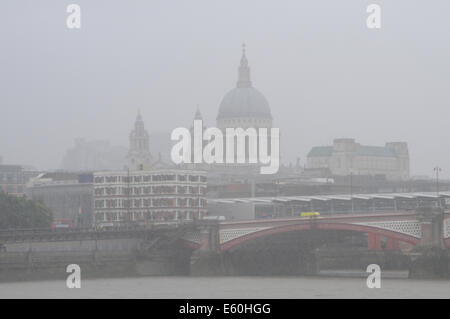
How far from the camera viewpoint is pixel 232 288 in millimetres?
74750

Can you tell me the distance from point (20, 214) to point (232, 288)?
122 ft

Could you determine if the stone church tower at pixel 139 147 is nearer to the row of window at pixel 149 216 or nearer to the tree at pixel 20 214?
the row of window at pixel 149 216

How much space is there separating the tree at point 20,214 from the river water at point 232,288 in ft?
72.0

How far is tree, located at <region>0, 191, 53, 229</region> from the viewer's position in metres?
105

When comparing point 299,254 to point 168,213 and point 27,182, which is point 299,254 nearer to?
point 168,213

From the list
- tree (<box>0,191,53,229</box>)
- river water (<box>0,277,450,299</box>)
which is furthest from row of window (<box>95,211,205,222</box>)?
river water (<box>0,277,450,299</box>)

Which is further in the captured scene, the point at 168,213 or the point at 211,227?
the point at 168,213

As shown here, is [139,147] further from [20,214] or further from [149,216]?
[20,214]

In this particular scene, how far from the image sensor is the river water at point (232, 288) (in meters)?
68.9

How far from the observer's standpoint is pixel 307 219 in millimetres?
87750
